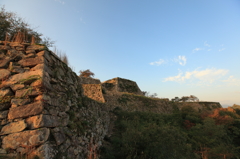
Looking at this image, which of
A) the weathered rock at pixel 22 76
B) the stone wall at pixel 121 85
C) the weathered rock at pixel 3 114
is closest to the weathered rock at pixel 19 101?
the weathered rock at pixel 3 114

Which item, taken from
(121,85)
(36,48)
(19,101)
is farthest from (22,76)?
(121,85)

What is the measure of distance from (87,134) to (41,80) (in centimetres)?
259

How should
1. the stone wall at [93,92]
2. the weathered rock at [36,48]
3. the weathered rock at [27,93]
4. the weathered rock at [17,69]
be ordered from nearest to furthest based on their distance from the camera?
the weathered rock at [27,93] < the weathered rock at [17,69] < the weathered rock at [36,48] < the stone wall at [93,92]

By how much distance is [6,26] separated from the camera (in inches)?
223

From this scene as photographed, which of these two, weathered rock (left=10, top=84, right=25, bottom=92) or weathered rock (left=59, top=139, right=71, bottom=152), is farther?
weathered rock (left=10, top=84, right=25, bottom=92)

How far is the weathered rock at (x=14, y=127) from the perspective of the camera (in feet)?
9.81

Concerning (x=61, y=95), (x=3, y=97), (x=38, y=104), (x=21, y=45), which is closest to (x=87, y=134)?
(x=61, y=95)

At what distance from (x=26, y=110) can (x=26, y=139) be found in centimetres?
67

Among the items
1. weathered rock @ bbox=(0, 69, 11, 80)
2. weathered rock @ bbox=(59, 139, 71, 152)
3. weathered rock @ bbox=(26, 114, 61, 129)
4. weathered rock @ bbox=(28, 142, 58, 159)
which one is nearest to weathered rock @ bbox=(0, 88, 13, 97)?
weathered rock @ bbox=(0, 69, 11, 80)

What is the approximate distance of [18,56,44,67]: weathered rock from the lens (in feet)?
12.9

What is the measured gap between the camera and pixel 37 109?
3.15 metres

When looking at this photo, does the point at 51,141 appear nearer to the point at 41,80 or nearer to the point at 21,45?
the point at 41,80

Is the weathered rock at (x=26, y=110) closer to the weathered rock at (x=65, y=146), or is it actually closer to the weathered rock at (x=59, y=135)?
the weathered rock at (x=59, y=135)

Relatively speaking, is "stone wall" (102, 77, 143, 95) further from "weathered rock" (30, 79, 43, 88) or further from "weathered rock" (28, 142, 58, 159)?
"weathered rock" (28, 142, 58, 159)
